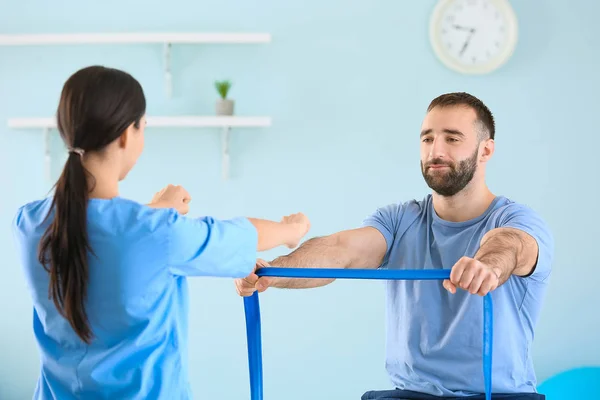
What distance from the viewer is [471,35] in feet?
11.5

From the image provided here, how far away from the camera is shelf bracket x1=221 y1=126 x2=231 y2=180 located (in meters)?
3.49

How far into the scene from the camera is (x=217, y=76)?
3.54 m

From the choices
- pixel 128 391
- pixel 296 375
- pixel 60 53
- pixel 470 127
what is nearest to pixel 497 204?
pixel 470 127

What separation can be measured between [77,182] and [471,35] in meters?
2.40

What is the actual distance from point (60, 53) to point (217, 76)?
698mm

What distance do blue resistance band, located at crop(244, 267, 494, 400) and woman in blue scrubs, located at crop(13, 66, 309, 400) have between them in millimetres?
330

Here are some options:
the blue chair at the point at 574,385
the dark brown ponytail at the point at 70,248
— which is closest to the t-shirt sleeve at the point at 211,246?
the dark brown ponytail at the point at 70,248

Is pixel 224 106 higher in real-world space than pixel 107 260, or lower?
higher

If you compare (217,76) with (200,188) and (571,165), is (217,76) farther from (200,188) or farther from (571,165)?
(571,165)

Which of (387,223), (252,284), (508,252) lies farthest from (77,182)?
(387,223)

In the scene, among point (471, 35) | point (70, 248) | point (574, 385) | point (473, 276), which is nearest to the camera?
point (70, 248)

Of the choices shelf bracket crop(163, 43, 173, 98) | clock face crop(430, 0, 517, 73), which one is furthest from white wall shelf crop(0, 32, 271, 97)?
clock face crop(430, 0, 517, 73)

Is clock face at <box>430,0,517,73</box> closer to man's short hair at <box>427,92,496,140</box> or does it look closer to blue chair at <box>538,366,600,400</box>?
man's short hair at <box>427,92,496,140</box>

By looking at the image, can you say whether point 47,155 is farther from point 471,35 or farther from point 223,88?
point 471,35
